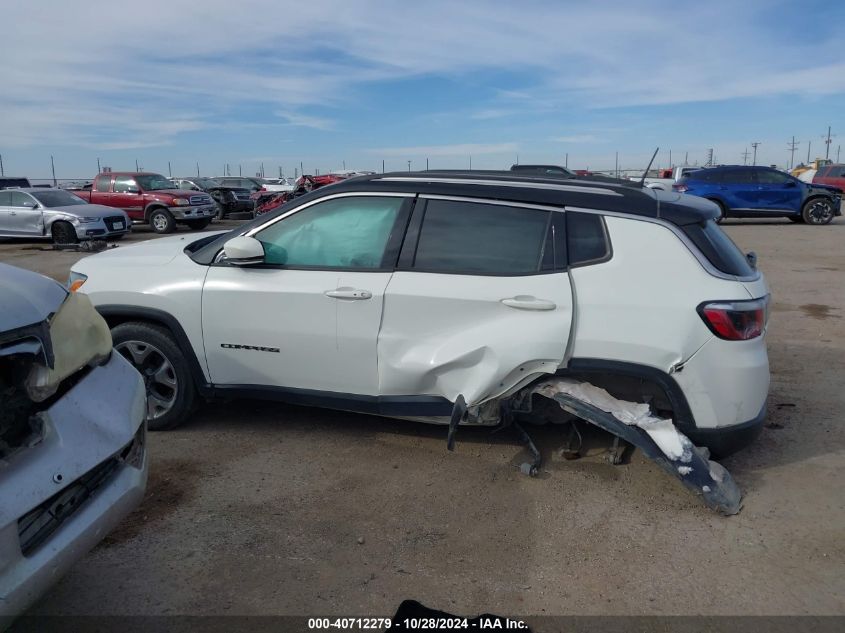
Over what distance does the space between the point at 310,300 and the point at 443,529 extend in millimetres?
1470

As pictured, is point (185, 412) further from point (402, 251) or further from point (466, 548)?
point (466, 548)

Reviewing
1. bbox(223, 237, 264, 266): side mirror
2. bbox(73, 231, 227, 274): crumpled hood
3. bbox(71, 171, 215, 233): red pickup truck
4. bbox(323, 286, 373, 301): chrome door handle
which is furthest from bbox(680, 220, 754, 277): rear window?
bbox(71, 171, 215, 233): red pickup truck

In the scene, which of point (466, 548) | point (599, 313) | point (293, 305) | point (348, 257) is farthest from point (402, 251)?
point (466, 548)

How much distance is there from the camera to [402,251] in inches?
153

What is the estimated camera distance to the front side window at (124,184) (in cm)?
1935

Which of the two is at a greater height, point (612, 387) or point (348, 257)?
point (348, 257)

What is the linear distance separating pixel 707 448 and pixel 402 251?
1949 mm

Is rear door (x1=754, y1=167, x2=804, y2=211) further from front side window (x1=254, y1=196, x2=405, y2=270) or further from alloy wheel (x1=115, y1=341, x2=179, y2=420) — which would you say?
alloy wheel (x1=115, y1=341, x2=179, y2=420)

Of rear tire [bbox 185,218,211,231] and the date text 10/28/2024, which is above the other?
rear tire [bbox 185,218,211,231]

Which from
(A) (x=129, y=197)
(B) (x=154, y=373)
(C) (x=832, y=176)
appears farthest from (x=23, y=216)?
(C) (x=832, y=176)

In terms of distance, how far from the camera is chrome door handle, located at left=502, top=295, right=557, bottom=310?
355 cm

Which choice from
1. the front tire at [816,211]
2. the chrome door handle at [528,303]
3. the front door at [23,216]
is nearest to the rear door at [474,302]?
the chrome door handle at [528,303]

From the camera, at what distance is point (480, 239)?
12.5ft

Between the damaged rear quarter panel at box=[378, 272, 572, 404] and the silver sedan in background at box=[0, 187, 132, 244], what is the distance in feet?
46.8
